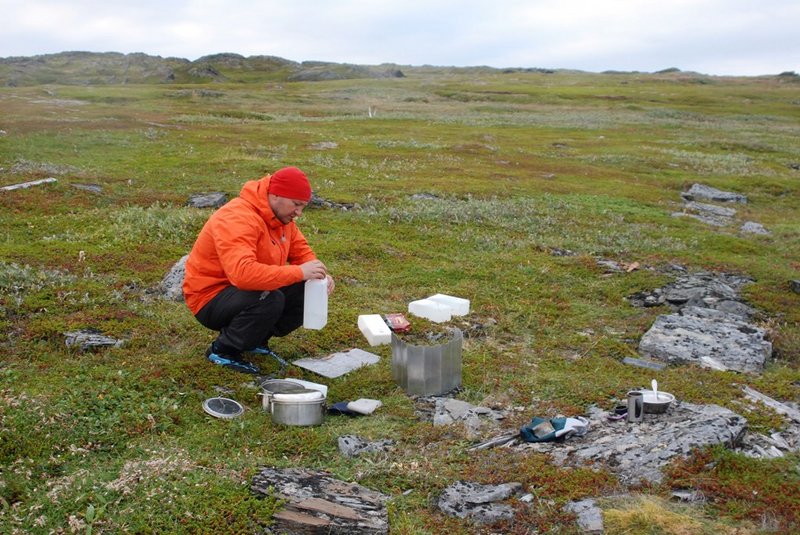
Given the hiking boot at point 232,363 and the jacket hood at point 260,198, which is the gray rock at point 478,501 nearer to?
the hiking boot at point 232,363

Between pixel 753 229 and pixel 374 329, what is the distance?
15447mm

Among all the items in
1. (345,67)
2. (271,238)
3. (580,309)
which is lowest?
(580,309)

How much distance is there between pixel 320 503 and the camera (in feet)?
18.6

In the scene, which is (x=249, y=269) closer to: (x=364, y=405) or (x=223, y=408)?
(x=223, y=408)

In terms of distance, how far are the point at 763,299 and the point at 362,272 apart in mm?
7340

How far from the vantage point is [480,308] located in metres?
12.0

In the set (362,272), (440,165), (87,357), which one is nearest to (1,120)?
(440,165)

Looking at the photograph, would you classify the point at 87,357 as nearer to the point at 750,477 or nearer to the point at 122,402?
the point at 122,402

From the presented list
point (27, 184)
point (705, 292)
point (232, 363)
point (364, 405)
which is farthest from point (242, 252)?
point (27, 184)

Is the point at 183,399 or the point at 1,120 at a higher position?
the point at 1,120

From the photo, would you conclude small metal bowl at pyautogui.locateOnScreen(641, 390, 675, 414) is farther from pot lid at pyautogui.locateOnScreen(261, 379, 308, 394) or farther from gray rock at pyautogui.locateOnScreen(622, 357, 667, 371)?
pot lid at pyautogui.locateOnScreen(261, 379, 308, 394)

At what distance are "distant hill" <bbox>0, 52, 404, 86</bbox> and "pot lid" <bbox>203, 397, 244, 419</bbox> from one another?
124082 millimetres

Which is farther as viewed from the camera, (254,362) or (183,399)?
(254,362)

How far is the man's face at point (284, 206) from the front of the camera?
27.2ft
